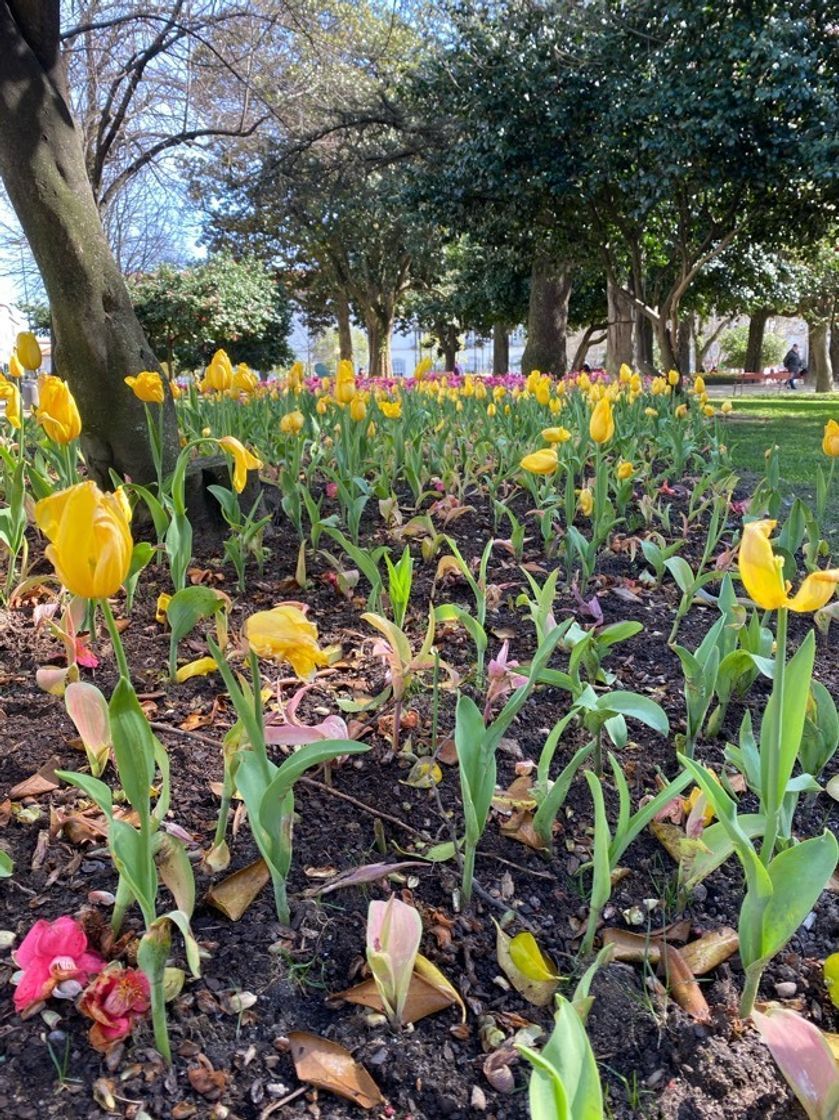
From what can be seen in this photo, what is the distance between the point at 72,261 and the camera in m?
2.50

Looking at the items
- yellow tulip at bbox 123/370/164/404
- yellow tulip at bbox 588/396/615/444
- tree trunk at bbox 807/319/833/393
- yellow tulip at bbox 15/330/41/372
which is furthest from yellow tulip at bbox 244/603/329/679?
tree trunk at bbox 807/319/833/393

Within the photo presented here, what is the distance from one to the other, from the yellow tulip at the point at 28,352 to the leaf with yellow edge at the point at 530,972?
2021 millimetres

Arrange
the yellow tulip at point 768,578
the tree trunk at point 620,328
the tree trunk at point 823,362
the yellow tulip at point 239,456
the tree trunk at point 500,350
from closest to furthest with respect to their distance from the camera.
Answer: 1. the yellow tulip at point 768,578
2. the yellow tulip at point 239,456
3. the tree trunk at point 620,328
4. the tree trunk at point 500,350
5. the tree trunk at point 823,362

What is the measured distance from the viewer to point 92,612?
169 cm

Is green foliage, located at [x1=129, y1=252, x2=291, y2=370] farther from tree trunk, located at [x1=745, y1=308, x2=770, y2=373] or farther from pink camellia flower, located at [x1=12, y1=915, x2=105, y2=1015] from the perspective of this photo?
tree trunk, located at [x1=745, y1=308, x2=770, y2=373]

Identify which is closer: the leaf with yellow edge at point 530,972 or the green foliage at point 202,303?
the leaf with yellow edge at point 530,972

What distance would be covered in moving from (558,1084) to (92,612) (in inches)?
55.4

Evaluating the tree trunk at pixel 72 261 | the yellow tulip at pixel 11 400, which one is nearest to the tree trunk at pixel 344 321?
the tree trunk at pixel 72 261

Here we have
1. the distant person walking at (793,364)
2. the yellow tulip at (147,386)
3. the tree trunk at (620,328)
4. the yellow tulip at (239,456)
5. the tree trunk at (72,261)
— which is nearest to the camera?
the yellow tulip at (239,456)

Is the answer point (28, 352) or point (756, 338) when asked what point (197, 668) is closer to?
point (28, 352)

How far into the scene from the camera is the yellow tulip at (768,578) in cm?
80

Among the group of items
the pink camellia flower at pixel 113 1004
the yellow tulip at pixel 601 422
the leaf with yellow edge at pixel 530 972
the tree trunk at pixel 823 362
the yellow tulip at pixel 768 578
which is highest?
the tree trunk at pixel 823 362

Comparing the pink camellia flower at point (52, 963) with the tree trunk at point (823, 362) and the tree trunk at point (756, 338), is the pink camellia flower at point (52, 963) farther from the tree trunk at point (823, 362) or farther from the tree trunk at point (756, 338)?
the tree trunk at point (756, 338)

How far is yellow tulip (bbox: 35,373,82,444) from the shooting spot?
1.69 m
